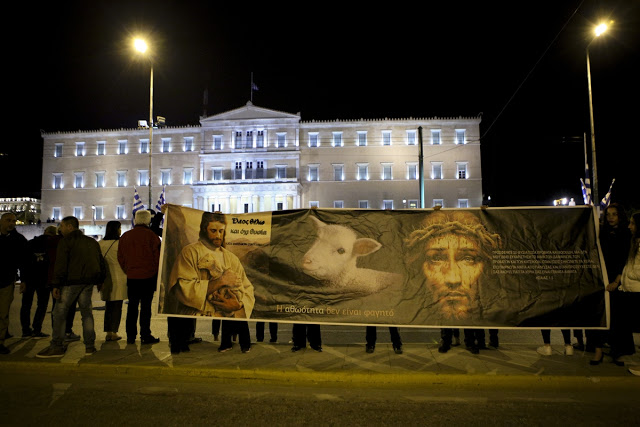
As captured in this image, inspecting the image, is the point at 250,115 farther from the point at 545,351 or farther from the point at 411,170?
the point at 545,351

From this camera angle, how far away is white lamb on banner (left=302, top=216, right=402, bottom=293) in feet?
20.8

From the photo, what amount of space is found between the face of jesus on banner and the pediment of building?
1870 inches

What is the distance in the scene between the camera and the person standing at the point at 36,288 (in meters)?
7.70

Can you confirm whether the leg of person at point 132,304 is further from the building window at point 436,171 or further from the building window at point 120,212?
the building window at point 120,212

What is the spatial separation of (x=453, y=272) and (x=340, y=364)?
2151 millimetres

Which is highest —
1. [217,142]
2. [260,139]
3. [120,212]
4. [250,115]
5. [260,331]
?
[250,115]

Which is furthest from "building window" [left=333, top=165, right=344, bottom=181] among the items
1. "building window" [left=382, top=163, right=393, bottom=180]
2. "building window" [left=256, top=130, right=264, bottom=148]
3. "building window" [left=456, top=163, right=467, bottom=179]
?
"building window" [left=456, top=163, right=467, bottom=179]

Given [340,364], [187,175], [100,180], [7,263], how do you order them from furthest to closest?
[100,180], [187,175], [7,263], [340,364]

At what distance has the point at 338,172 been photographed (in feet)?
170

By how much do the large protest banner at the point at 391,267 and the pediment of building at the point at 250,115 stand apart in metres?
46.9

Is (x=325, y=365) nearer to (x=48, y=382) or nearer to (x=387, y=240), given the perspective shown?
(x=387, y=240)

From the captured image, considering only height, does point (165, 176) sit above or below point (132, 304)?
above

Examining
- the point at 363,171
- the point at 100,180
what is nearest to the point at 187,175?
the point at 100,180

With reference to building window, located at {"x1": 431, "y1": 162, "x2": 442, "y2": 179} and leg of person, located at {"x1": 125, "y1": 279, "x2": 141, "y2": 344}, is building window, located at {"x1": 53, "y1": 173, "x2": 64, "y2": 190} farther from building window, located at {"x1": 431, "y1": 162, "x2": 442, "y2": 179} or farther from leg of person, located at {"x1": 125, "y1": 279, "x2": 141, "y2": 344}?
leg of person, located at {"x1": 125, "y1": 279, "x2": 141, "y2": 344}
